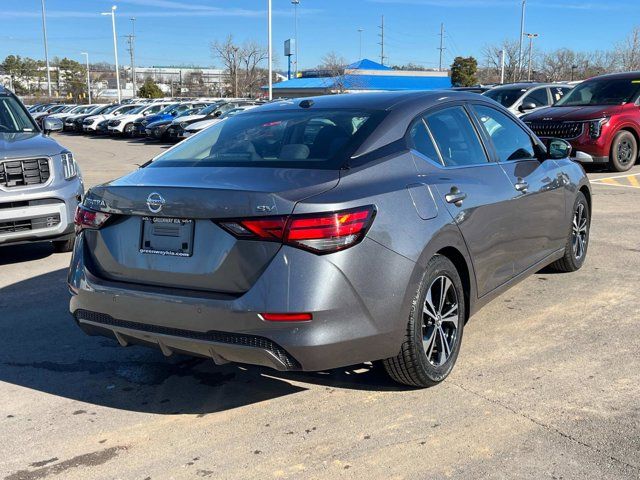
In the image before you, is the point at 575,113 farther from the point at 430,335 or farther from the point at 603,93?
the point at 430,335

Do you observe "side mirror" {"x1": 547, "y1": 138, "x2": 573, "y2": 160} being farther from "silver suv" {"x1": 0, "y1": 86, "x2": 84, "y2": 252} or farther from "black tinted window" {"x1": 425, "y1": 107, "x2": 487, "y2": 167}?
"silver suv" {"x1": 0, "y1": 86, "x2": 84, "y2": 252}

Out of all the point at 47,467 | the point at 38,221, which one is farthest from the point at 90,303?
the point at 38,221

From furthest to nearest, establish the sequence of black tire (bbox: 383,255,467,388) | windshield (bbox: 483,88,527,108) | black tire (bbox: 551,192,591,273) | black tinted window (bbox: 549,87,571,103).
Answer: black tinted window (bbox: 549,87,571,103) → windshield (bbox: 483,88,527,108) → black tire (bbox: 551,192,591,273) → black tire (bbox: 383,255,467,388)

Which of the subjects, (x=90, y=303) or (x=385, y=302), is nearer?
(x=385, y=302)

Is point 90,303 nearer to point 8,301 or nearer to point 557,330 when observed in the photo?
point 8,301

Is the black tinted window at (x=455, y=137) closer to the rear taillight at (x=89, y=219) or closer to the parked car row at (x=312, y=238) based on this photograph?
the parked car row at (x=312, y=238)

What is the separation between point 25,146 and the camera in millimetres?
7125

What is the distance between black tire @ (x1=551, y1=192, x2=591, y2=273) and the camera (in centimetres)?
598

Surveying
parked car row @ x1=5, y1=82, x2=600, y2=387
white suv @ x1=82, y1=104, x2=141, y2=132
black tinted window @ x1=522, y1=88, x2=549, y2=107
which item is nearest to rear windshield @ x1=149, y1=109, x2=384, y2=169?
parked car row @ x1=5, y1=82, x2=600, y2=387

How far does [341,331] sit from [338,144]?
1.10m

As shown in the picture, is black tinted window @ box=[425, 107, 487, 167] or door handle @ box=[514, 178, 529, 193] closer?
black tinted window @ box=[425, 107, 487, 167]

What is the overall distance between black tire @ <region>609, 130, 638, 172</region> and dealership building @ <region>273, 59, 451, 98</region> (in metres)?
27.2

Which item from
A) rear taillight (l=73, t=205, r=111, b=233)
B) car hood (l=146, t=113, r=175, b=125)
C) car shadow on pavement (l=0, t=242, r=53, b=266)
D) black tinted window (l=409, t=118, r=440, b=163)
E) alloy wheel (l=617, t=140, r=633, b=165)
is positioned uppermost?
car hood (l=146, t=113, r=175, b=125)

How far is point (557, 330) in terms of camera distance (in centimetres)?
481
